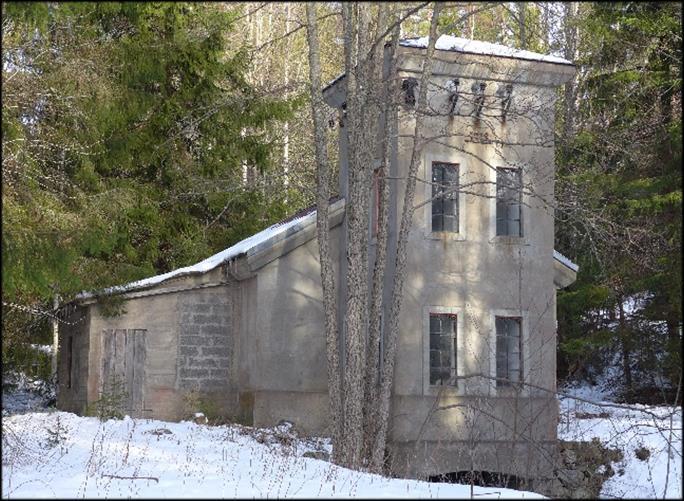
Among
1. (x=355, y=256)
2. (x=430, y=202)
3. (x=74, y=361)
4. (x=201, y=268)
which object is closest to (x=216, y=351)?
(x=201, y=268)

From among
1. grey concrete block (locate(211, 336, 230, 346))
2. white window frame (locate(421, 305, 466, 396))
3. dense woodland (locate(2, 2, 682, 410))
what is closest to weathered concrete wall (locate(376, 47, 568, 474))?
white window frame (locate(421, 305, 466, 396))

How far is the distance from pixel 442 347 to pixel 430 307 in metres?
0.78

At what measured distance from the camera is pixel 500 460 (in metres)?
16.9

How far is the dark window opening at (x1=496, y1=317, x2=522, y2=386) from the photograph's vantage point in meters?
17.7

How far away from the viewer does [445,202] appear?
704 inches

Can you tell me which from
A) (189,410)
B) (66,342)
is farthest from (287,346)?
(66,342)

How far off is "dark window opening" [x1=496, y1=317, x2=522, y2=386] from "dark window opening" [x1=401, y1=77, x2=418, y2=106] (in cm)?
434

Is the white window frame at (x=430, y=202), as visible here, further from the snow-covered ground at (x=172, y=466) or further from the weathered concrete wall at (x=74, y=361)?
the weathered concrete wall at (x=74, y=361)

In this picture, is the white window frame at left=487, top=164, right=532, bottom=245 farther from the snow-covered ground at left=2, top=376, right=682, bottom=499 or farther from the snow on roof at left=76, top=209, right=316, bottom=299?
the snow-covered ground at left=2, top=376, right=682, bottom=499

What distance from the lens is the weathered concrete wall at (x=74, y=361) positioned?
19.1 meters

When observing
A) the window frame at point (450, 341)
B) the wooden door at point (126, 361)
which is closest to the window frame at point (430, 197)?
the window frame at point (450, 341)

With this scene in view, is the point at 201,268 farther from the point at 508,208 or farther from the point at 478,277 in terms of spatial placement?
the point at 508,208

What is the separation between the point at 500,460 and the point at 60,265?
8772 millimetres

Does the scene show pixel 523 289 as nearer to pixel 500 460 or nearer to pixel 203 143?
pixel 500 460
